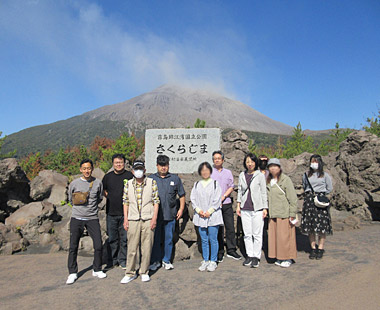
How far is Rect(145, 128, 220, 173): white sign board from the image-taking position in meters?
6.95

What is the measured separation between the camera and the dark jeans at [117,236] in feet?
12.4

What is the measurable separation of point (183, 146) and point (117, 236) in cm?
358

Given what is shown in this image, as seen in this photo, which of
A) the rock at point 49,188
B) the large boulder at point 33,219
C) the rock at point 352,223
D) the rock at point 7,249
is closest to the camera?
the rock at point 7,249

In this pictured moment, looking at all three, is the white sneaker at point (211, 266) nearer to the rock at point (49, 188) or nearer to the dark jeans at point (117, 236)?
the dark jeans at point (117, 236)

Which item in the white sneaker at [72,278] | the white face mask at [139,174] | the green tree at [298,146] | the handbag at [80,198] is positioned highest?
the green tree at [298,146]

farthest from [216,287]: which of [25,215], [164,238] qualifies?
[25,215]

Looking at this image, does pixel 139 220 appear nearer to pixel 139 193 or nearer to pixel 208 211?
pixel 139 193

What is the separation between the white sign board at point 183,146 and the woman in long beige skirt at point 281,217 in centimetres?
318

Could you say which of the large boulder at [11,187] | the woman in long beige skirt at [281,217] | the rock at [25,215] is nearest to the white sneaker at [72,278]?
the woman in long beige skirt at [281,217]

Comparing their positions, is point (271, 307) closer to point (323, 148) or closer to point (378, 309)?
point (378, 309)

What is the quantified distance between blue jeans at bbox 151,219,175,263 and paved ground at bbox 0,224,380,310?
24cm

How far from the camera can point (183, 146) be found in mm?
7047

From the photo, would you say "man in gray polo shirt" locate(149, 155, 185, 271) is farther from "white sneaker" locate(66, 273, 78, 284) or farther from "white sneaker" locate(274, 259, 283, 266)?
"white sneaker" locate(274, 259, 283, 266)

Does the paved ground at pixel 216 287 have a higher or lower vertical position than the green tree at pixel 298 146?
lower
